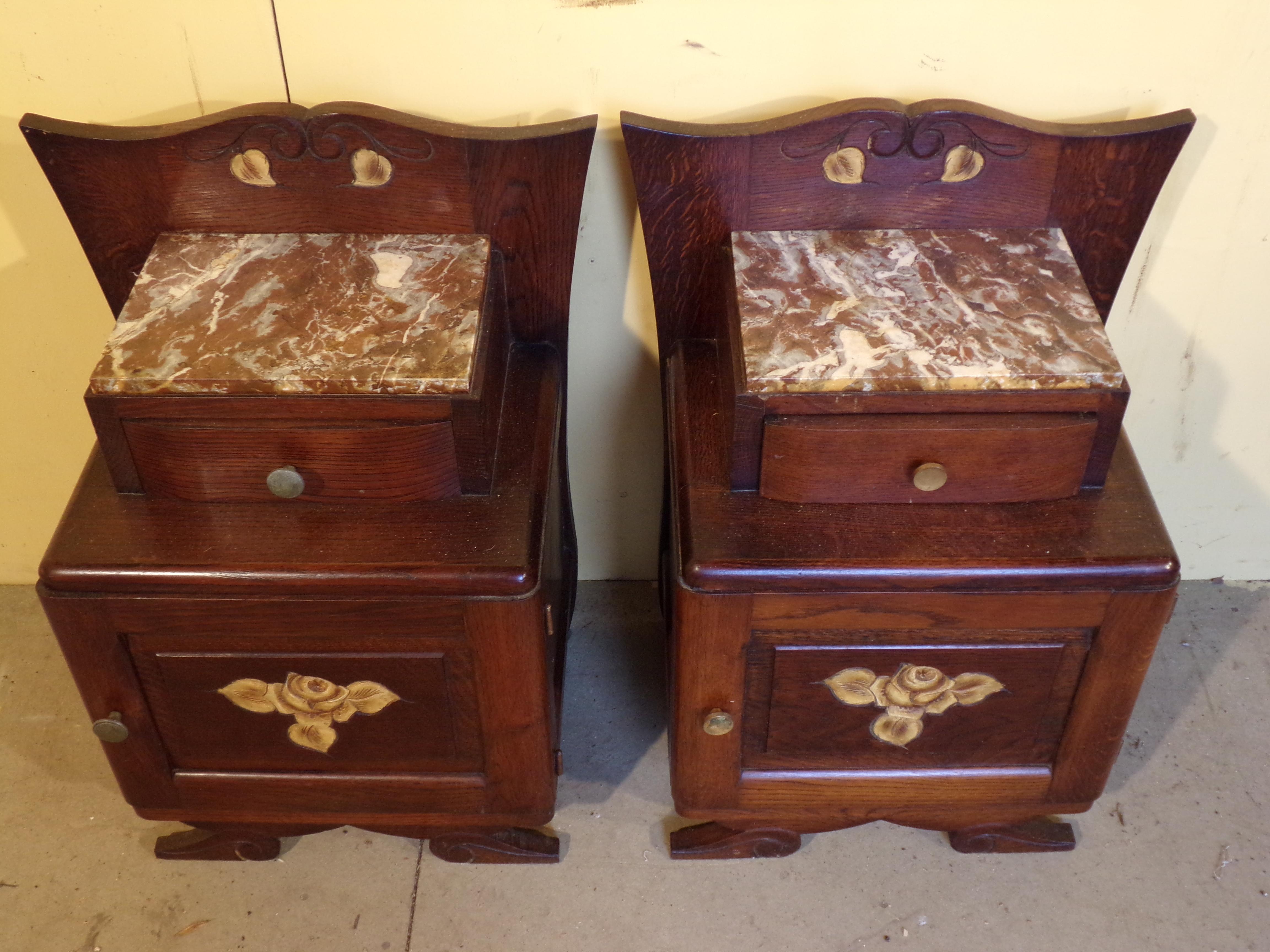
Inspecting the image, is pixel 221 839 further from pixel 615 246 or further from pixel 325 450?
pixel 615 246

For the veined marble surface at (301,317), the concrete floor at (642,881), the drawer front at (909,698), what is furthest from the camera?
the concrete floor at (642,881)

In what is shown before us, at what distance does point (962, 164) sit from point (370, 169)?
0.65 metres

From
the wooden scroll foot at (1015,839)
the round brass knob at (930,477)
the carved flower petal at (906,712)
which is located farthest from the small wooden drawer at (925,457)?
the wooden scroll foot at (1015,839)

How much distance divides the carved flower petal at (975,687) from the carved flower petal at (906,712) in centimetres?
4

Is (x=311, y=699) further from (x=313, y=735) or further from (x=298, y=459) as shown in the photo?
(x=298, y=459)

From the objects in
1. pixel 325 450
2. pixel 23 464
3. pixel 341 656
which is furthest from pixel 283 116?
pixel 23 464

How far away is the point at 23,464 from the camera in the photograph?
5.53 ft

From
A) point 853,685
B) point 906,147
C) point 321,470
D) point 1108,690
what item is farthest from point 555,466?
point 1108,690

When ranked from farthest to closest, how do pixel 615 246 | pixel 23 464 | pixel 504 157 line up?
pixel 23 464, pixel 615 246, pixel 504 157

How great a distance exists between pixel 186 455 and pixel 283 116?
38cm

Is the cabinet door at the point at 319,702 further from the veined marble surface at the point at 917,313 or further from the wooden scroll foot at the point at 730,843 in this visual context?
the veined marble surface at the point at 917,313

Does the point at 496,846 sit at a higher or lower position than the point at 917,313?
lower

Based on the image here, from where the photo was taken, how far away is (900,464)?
1144mm

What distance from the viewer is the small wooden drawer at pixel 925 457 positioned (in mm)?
1118
